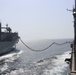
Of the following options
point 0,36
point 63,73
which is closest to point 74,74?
point 63,73

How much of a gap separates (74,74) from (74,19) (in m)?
33.5

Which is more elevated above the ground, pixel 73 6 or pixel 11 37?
pixel 73 6

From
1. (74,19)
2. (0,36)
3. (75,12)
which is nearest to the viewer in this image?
(75,12)

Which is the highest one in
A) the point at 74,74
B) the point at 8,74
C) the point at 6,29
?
the point at 6,29

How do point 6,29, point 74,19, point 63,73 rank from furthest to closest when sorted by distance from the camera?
point 6,29 → point 74,19 → point 63,73

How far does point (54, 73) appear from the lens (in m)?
33.5

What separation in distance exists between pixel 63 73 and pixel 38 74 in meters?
4.31

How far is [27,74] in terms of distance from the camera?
34.3 meters

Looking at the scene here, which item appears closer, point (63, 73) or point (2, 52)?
point (63, 73)

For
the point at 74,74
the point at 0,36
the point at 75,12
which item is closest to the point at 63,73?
the point at 75,12

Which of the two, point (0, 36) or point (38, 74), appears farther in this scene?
point (0, 36)

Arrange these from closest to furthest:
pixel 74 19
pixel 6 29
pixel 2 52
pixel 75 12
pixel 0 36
A: pixel 75 12 → pixel 74 19 → pixel 2 52 → pixel 0 36 → pixel 6 29

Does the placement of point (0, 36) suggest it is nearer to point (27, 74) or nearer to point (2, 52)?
point (2, 52)

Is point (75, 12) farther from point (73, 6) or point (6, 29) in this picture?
point (6, 29)
